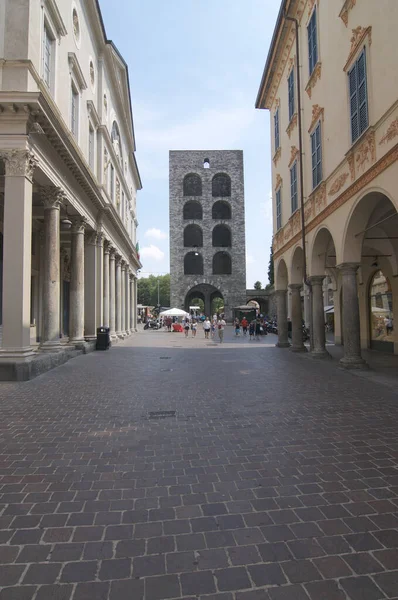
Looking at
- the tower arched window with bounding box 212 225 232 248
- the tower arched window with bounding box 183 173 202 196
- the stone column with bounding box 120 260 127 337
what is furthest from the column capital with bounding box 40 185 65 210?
the tower arched window with bounding box 183 173 202 196

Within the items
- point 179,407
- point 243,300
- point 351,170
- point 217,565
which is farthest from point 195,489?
point 243,300

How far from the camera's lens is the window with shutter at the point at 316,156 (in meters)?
14.2

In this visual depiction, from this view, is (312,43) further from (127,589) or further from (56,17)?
(127,589)

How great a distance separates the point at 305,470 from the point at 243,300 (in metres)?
57.0

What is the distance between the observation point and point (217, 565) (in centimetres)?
276

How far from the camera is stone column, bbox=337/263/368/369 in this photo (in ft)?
39.8

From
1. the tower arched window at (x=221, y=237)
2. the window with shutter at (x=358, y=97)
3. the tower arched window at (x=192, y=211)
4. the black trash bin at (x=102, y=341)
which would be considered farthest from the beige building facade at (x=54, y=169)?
the tower arched window at (x=221, y=237)

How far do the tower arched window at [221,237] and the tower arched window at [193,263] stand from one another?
3.47m

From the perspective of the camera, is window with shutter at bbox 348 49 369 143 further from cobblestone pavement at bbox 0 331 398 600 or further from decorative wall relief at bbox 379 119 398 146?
cobblestone pavement at bbox 0 331 398 600

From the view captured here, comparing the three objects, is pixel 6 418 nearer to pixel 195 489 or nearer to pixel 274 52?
pixel 195 489

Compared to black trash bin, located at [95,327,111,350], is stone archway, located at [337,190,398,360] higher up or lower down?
higher up

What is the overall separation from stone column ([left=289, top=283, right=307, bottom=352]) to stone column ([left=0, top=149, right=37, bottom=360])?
38.8 ft

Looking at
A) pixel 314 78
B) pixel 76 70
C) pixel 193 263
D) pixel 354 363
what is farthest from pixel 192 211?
pixel 354 363

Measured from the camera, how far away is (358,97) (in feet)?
35.3
